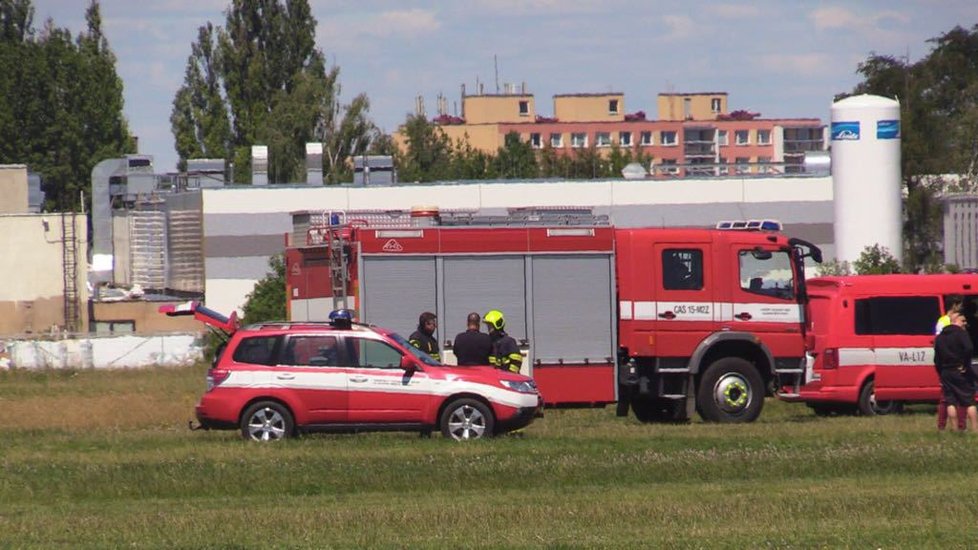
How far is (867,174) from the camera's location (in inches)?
1885

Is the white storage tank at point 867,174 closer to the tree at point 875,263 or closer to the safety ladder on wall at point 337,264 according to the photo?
the tree at point 875,263

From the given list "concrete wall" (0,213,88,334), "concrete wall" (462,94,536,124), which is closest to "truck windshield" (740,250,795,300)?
"concrete wall" (0,213,88,334)

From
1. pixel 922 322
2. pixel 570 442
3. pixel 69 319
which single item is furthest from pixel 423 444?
pixel 69 319

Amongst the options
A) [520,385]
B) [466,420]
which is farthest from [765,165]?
[466,420]

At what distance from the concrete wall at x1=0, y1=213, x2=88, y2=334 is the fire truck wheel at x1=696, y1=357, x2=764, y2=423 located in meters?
35.4

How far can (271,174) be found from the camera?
87250 mm

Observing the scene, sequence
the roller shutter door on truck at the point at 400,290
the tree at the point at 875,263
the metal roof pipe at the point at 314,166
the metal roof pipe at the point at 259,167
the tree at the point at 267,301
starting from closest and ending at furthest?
the roller shutter door on truck at the point at 400,290, the tree at the point at 875,263, the tree at the point at 267,301, the metal roof pipe at the point at 259,167, the metal roof pipe at the point at 314,166

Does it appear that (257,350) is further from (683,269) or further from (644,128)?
(644,128)

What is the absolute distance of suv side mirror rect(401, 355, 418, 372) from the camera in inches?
823

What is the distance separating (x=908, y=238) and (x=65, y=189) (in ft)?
165

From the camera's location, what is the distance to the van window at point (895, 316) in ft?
85.4

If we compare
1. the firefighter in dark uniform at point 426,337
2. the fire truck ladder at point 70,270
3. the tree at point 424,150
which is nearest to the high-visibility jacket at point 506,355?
the firefighter in dark uniform at point 426,337

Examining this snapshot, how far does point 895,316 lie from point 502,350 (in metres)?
6.92

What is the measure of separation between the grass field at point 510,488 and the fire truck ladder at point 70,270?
104ft
